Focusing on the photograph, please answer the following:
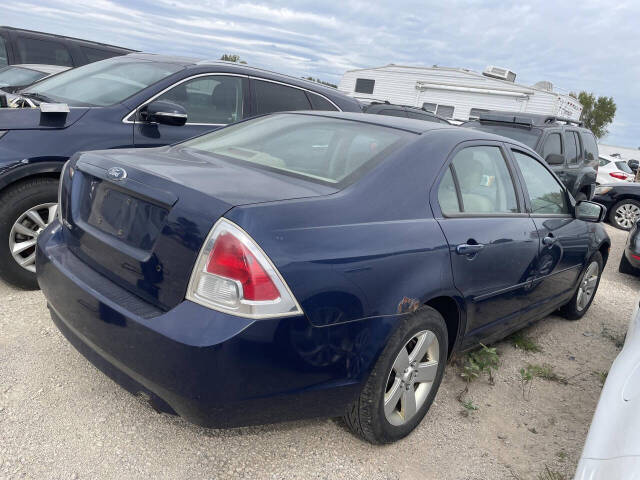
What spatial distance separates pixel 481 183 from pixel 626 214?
9.51m

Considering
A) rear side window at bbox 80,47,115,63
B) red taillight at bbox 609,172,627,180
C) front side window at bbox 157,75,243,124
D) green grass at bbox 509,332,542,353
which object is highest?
front side window at bbox 157,75,243,124

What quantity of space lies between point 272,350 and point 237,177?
79 centimetres

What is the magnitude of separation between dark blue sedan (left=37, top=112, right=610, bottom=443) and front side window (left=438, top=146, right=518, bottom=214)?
0.5 inches

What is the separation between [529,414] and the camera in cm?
319

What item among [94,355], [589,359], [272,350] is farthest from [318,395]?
[589,359]

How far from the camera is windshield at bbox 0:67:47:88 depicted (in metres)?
7.35

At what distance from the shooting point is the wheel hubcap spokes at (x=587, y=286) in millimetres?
4723

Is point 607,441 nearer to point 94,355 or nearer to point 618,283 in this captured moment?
point 94,355

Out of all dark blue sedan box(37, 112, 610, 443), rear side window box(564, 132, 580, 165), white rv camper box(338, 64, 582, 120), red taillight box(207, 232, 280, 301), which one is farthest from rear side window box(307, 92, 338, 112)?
white rv camper box(338, 64, 582, 120)

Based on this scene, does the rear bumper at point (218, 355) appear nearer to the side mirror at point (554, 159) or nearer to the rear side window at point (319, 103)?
the rear side window at point (319, 103)

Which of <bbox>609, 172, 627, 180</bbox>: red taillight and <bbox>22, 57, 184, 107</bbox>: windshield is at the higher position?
<bbox>22, 57, 184, 107</bbox>: windshield

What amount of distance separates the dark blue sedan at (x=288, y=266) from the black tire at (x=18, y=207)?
1.03 m

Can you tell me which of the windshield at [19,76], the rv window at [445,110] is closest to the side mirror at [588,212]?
the windshield at [19,76]

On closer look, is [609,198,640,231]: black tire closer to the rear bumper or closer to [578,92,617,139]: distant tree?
the rear bumper
